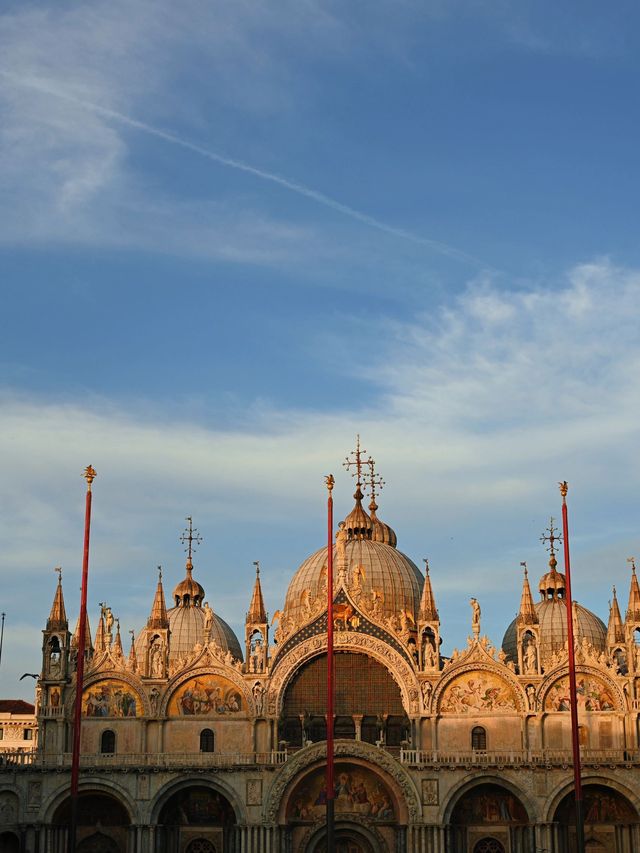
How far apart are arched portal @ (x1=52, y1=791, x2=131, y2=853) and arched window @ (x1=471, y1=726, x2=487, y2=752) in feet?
51.5

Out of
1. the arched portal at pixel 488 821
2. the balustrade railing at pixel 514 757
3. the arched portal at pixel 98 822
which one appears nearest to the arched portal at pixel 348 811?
the balustrade railing at pixel 514 757

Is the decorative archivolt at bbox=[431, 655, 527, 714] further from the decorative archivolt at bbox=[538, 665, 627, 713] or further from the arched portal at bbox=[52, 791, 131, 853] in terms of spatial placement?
the arched portal at bbox=[52, 791, 131, 853]

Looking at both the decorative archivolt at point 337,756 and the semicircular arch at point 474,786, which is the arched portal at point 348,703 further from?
the semicircular arch at point 474,786

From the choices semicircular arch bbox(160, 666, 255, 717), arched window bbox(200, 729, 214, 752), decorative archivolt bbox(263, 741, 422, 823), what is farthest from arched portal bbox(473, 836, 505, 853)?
arched window bbox(200, 729, 214, 752)

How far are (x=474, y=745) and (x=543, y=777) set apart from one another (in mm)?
3594

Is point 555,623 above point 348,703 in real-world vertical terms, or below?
above

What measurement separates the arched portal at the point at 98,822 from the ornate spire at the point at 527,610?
781 inches

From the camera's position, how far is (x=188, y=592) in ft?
278

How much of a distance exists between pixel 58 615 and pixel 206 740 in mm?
9051

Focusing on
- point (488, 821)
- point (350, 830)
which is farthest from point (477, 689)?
point (350, 830)

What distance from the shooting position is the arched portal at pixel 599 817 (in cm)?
6438

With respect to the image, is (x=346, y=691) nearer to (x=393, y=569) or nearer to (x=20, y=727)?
(x=393, y=569)

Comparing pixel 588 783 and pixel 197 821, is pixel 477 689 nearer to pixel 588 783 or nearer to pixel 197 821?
pixel 588 783

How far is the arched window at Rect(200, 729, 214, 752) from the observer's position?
66.4 meters
